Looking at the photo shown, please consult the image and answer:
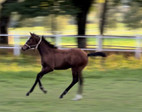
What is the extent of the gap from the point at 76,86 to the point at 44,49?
232cm

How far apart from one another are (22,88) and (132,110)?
3.59 metres

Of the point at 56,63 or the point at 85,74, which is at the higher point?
the point at 56,63

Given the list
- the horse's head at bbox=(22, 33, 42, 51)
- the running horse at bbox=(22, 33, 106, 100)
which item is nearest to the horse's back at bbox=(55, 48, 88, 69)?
the running horse at bbox=(22, 33, 106, 100)

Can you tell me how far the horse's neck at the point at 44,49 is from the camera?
7.24 m

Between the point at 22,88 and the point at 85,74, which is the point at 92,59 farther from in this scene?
the point at 22,88

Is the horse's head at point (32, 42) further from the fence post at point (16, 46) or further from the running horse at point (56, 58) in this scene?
the fence post at point (16, 46)

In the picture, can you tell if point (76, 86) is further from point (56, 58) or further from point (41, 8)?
point (41, 8)

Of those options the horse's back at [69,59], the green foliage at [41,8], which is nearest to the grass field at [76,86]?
the horse's back at [69,59]

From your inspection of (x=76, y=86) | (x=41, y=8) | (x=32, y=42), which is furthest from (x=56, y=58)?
(x=41, y=8)

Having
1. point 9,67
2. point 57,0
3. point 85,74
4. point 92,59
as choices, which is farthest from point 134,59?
point 9,67

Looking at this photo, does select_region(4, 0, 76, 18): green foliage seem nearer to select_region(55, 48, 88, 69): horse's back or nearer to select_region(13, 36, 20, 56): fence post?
select_region(13, 36, 20, 56): fence post

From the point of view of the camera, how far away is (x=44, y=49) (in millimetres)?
7266

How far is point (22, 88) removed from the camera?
865 cm

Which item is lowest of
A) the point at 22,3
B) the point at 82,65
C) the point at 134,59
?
the point at 134,59
